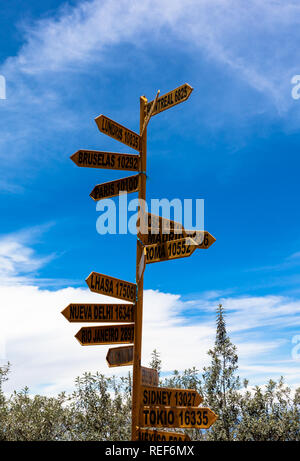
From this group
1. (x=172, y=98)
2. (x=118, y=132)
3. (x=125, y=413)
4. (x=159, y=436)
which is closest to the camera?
(x=159, y=436)

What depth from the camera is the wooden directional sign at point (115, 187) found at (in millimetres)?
7293

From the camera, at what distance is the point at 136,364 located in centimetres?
642

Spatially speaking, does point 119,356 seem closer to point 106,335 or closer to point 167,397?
point 106,335

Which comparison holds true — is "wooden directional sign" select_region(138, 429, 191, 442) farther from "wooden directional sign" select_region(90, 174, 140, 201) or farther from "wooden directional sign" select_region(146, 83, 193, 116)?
"wooden directional sign" select_region(146, 83, 193, 116)

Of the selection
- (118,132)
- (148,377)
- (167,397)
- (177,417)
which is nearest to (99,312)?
(148,377)

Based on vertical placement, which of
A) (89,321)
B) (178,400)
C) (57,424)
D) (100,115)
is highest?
(100,115)

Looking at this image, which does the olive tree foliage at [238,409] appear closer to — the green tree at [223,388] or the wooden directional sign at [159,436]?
the green tree at [223,388]

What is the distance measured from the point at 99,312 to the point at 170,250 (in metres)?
1.36

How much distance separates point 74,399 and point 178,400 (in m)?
13.4

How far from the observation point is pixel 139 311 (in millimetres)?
6652
